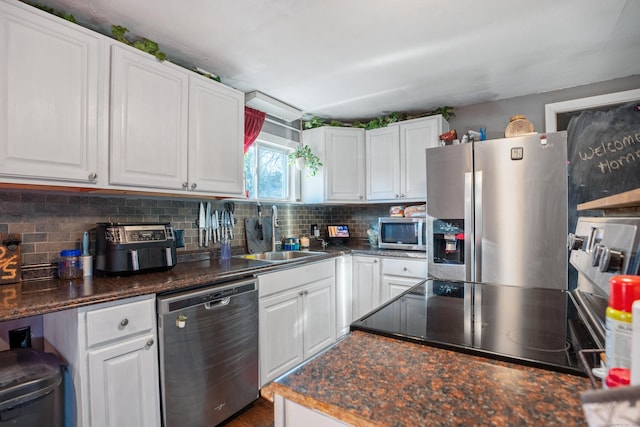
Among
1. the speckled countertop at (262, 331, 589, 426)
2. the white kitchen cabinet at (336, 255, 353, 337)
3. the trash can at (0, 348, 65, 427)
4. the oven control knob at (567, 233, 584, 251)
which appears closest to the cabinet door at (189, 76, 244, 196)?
the trash can at (0, 348, 65, 427)

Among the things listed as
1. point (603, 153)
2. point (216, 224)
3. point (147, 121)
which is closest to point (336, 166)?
point (216, 224)

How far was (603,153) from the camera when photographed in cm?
243

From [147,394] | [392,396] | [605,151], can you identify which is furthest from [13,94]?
[605,151]

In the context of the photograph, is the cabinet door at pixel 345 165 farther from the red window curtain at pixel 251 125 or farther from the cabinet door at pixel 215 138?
the cabinet door at pixel 215 138

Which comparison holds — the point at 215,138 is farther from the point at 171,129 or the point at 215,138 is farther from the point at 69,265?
the point at 69,265

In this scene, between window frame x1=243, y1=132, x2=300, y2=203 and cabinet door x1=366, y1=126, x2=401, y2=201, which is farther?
cabinet door x1=366, y1=126, x2=401, y2=201

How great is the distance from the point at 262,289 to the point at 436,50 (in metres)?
1.97

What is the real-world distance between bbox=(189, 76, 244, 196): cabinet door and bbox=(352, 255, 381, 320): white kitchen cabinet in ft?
4.67

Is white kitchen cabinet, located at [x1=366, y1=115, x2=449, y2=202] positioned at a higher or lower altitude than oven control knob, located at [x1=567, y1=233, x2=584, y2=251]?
higher

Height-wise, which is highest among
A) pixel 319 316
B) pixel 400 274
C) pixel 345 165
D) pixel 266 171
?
pixel 345 165

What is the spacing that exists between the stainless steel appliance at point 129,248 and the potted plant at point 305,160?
166 cm

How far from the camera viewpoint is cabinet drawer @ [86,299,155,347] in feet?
4.24

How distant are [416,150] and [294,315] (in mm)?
1931

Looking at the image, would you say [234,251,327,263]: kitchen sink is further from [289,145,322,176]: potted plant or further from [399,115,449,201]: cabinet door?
[399,115,449,201]: cabinet door
